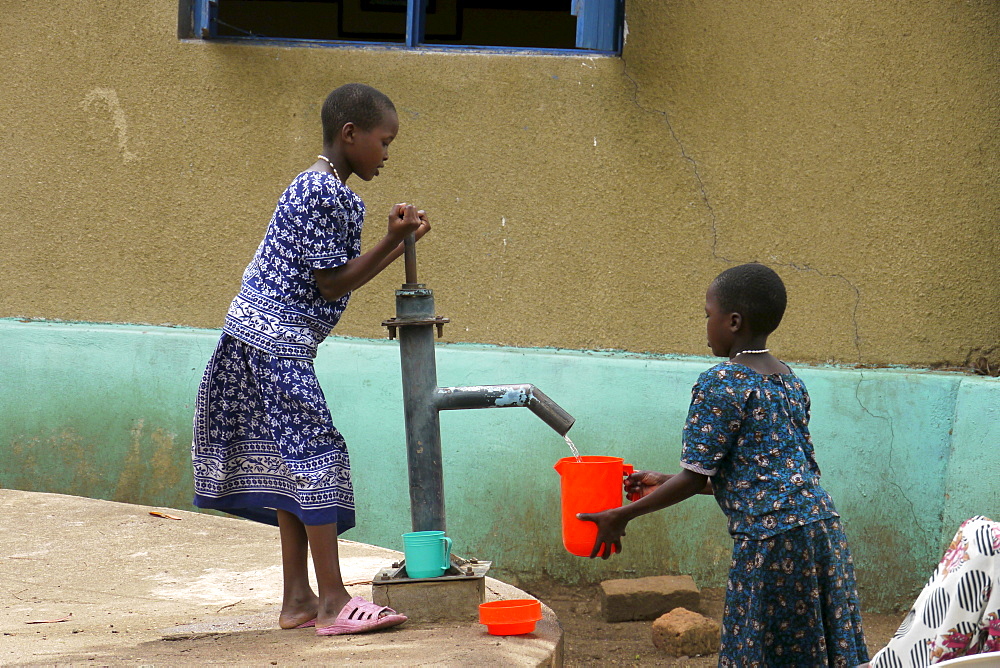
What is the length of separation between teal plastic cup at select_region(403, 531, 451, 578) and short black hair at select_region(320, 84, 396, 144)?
102cm

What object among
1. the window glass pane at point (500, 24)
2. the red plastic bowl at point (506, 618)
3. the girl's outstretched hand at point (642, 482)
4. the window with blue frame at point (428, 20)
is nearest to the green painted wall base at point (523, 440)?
the girl's outstretched hand at point (642, 482)

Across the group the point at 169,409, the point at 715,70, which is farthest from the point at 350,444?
the point at 715,70

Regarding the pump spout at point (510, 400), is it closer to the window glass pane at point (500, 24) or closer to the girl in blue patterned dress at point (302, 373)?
the girl in blue patterned dress at point (302, 373)

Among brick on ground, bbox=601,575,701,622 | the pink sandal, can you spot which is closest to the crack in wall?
brick on ground, bbox=601,575,701,622

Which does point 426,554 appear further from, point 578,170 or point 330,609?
point 578,170

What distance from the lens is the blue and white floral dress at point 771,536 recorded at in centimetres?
234

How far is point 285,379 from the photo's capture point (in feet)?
8.45

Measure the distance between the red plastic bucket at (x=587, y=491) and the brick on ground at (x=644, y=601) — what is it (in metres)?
1.57

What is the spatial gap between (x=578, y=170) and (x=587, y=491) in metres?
2.07

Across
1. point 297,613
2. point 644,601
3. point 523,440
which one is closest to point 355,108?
point 297,613

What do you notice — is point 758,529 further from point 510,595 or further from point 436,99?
point 436,99

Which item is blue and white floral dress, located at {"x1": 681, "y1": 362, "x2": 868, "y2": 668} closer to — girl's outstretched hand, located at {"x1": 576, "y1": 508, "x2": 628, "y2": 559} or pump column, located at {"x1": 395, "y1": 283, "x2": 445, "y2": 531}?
girl's outstretched hand, located at {"x1": 576, "y1": 508, "x2": 628, "y2": 559}

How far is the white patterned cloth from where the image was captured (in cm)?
170

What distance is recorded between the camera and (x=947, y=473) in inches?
159
